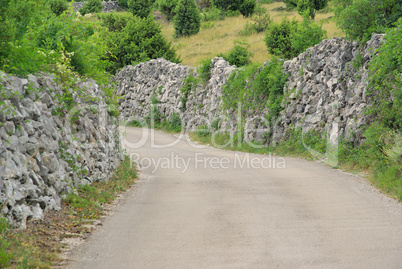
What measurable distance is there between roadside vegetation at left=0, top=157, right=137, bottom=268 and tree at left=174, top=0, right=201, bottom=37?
147 feet

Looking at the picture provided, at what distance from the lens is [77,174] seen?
10539 mm

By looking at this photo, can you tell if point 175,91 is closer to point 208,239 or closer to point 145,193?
point 145,193

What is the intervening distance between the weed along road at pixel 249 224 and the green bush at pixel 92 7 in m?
69.5

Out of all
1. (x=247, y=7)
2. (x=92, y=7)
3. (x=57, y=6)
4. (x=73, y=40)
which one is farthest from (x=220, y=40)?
(x=92, y=7)

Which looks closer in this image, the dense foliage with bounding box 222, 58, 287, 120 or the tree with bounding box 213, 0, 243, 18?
the dense foliage with bounding box 222, 58, 287, 120

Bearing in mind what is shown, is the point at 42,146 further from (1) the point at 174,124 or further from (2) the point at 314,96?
(1) the point at 174,124

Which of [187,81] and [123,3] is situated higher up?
[123,3]

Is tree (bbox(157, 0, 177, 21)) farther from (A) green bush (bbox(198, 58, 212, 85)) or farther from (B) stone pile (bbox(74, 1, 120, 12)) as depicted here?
(A) green bush (bbox(198, 58, 212, 85))

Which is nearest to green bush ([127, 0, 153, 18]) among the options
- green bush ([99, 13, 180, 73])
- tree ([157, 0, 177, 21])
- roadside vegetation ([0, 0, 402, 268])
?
tree ([157, 0, 177, 21])

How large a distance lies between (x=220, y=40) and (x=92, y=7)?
3807 cm

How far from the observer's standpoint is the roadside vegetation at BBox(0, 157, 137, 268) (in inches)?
236

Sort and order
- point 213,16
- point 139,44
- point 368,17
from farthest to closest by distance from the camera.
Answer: point 213,16
point 139,44
point 368,17

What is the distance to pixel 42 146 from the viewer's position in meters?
8.67

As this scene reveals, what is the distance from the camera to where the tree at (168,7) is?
63159 millimetres
